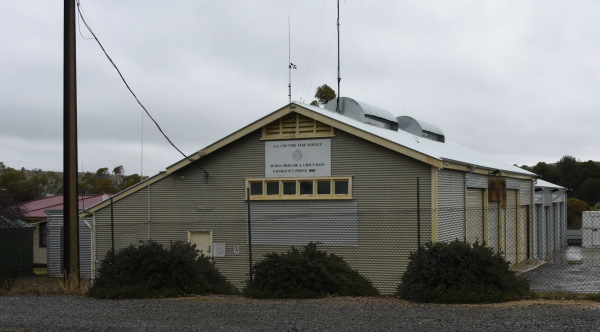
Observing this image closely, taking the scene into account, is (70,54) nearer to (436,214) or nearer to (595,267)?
(436,214)

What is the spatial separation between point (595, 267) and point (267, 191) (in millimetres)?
12335

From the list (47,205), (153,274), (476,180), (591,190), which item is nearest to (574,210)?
(591,190)

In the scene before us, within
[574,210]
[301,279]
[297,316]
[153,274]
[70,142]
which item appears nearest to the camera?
[297,316]

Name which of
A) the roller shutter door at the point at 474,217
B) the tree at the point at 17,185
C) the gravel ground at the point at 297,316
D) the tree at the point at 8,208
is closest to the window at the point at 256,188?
the roller shutter door at the point at 474,217

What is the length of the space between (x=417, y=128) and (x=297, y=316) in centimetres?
1968

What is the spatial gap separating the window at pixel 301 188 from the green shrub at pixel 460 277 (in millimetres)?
6222

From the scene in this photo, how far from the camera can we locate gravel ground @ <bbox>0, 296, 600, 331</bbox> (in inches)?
413

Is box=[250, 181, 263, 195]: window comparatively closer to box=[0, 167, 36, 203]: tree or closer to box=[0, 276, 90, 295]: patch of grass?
box=[0, 276, 90, 295]: patch of grass

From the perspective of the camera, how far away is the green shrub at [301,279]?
14055mm

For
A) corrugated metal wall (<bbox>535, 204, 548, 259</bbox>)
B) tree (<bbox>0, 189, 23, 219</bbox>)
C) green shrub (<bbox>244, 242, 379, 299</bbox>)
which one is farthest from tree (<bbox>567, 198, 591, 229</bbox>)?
green shrub (<bbox>244, 242, 379, 299</bbox>)

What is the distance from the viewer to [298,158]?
20.0 meters

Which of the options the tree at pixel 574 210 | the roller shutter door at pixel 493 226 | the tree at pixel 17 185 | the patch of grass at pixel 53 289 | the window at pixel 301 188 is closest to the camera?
the patch of grass at pixel 53 289

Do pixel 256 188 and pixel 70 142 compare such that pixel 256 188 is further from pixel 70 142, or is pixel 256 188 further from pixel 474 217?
pixel 474 217

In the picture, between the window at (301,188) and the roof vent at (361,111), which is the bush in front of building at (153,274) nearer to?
the window at (301,188)
